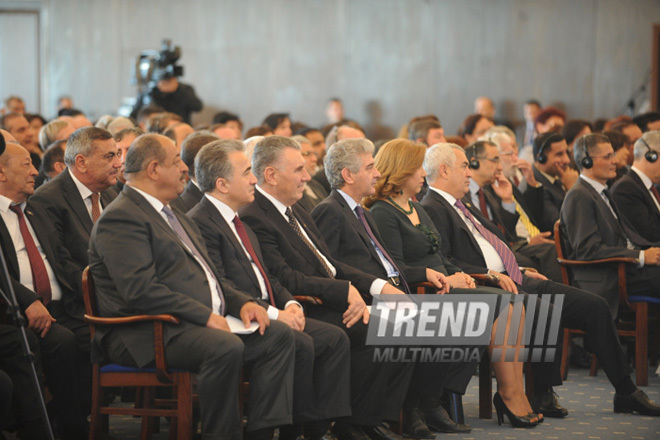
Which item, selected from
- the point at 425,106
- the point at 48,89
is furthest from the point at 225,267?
the point at 48,89

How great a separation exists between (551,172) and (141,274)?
12.7 feet

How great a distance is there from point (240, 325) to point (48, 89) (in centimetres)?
1079

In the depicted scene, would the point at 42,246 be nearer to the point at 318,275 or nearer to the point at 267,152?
the point at 267,152

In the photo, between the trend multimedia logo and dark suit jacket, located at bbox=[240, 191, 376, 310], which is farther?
the trend multimedia logo

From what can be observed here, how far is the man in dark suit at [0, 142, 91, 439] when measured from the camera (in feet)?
12.0

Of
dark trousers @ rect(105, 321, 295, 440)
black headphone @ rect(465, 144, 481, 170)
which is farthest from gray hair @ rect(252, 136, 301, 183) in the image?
black headphone @ rect(465, 144, 481, 170)

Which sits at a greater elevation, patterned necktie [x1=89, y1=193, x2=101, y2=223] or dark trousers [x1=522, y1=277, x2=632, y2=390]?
patterned necktie [x1=89, y1=193, x2=101, y2=223]

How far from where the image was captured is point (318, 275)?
4.12m

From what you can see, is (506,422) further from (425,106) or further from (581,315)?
(425,106)

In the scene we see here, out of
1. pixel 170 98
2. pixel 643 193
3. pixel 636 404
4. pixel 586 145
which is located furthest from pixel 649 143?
pixel 170 98

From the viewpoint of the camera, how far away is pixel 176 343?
3359 millimetres

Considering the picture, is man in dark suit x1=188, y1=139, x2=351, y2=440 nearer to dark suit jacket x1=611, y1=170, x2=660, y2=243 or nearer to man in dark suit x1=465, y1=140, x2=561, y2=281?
man in dark suit x1=465, y1=140, x2=561, y2=281

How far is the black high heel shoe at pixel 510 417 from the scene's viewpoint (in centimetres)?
427

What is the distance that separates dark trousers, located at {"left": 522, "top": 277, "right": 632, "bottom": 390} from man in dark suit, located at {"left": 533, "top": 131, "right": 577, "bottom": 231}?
1476 millimetres
